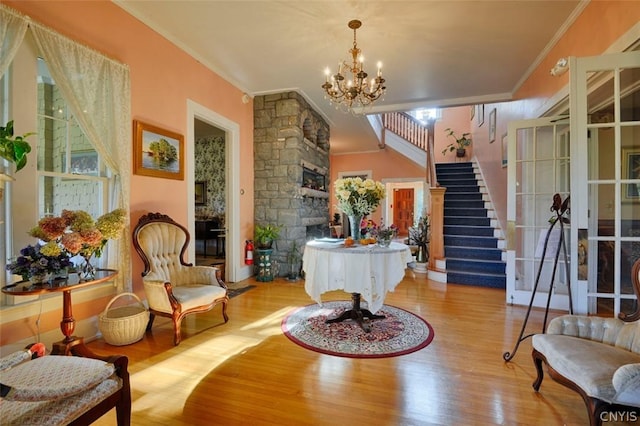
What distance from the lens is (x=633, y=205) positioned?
2.18 m

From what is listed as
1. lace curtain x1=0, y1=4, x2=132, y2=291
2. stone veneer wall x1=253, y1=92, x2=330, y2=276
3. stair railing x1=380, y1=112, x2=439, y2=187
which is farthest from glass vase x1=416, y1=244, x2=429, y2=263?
lace curtain x1=0, y1=4, x2=132, y2=291

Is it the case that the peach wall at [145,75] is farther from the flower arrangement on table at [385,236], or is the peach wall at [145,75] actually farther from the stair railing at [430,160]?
the stair railing at [430,160]

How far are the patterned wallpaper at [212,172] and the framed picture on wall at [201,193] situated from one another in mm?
69

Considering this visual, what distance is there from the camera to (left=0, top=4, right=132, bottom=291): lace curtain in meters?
2.25

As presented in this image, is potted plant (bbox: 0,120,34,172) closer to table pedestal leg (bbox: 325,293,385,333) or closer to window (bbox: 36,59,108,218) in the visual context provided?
window (bbox: 36,59,108,218)

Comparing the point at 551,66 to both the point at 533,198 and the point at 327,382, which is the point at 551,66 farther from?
the point at 327,382

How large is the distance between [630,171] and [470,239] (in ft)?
10.3

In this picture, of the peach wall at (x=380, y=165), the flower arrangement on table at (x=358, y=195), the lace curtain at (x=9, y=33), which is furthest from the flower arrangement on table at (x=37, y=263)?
the peach wall at (x=380, y=165)

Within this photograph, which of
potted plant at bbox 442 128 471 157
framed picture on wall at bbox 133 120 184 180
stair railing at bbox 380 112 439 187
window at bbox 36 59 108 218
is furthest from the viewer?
stair railing at bbox 380 112 439 187

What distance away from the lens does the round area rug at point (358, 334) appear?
2419mm

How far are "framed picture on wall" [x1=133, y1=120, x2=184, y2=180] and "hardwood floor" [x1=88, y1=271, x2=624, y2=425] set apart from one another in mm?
1658

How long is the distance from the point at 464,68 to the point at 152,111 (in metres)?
4.03

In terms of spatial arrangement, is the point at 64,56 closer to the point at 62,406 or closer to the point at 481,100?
the point at 62,406

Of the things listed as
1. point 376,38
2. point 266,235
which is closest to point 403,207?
point 266,235
